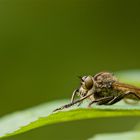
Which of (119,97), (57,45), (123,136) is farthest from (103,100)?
(57,45)

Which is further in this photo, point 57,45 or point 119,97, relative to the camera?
point 57,45

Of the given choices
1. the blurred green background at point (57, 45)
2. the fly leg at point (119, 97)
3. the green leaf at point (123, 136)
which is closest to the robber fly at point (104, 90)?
the fly leg at point (119, 97)

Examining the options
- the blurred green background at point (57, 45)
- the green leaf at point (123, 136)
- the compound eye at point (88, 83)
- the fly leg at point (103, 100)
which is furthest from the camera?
the blurred green background at point (57, 45)

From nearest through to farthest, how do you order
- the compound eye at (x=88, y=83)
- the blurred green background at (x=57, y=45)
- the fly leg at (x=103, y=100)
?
1. the fly leg at (x=103, y=100)
2. the compound eye at (x=88, y=83)
3. the blurred green background at (x=57, y=45)

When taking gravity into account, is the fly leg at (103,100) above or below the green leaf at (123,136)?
above

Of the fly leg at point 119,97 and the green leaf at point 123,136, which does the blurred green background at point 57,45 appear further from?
the green leaf at point 123,136

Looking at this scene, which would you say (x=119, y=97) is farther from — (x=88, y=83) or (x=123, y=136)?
(x=123, y=136)

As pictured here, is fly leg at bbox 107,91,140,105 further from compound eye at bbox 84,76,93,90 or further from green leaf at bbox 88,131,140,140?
green leaf at bbox 88,131,140,140

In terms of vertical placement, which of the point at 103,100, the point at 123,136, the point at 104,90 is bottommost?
the point at 123,136
